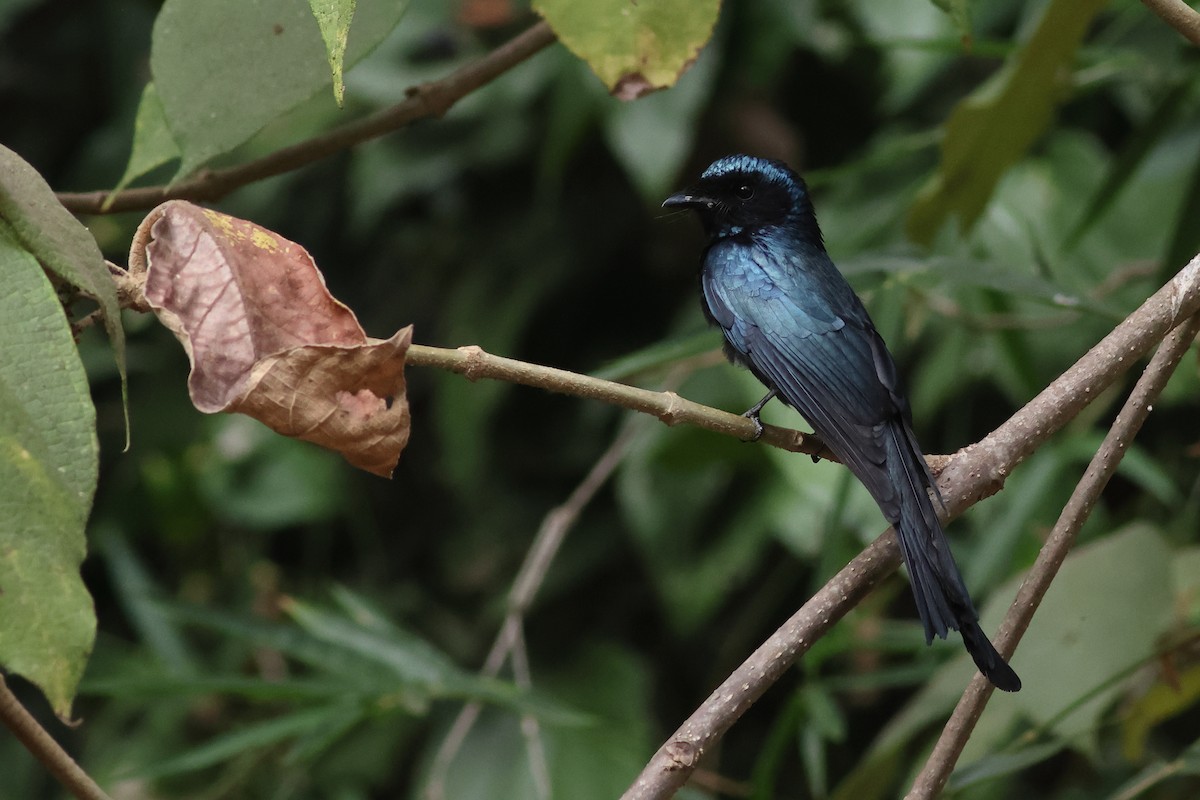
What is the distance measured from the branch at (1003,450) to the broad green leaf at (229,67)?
665 mm

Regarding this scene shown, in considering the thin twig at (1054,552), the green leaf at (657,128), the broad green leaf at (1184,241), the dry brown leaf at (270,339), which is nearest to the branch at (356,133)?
the dry brown leaf at (270,339)

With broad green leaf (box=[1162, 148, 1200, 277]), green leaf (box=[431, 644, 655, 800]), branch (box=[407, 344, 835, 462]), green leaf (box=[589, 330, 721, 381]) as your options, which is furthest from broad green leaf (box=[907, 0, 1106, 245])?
green leaf (box=[431, 644, 655, 800])

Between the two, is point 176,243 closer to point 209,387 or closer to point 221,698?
point 209,387

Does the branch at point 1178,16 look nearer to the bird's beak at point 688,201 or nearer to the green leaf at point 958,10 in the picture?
the green leaf at point 958,10

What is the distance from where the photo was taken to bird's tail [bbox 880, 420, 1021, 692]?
1.20 meters

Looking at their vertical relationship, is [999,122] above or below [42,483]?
below

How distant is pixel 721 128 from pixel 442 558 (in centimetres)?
161

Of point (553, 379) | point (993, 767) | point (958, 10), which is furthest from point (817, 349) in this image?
point (553, 379)

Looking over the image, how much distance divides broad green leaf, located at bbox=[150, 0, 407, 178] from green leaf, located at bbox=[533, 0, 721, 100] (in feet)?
0.95

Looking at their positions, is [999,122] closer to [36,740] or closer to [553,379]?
[553,379]

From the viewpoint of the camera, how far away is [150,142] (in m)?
1.33

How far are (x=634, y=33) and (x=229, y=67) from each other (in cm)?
40

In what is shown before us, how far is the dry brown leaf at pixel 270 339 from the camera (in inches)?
35.5

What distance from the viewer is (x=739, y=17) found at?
11.0 ft
